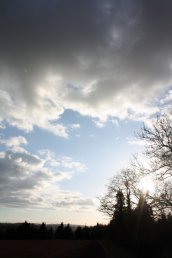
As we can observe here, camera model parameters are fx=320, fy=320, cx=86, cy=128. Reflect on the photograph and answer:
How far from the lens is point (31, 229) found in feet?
A: 281

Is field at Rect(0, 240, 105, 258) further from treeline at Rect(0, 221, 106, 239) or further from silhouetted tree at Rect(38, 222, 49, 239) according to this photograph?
silhouetted tree at Rect(38, 222, 49, 239)

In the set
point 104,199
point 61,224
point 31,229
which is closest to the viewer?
point 104,199

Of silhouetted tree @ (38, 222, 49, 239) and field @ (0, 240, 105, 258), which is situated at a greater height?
silhouetted tree @ (38, 222, 49, 239)

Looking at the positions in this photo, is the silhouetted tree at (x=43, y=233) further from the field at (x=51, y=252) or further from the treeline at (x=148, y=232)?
the treeline at (x=148, y=232)

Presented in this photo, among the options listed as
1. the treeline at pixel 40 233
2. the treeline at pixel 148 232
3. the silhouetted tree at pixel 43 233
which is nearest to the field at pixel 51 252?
the treeline at pixel 148 232

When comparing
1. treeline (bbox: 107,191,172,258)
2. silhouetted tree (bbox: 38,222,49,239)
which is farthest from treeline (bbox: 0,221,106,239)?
treeline (bbox: 107,191,172,258)

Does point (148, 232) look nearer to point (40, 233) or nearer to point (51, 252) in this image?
point (51, 252)

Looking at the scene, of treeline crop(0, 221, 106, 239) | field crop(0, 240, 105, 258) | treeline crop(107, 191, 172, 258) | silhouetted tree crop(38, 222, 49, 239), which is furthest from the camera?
silhouetted tree crop(38, 222, 49, 239)

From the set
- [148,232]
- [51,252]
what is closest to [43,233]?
[51,252]

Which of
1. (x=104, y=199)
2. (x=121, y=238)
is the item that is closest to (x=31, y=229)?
(x=104, y=199)

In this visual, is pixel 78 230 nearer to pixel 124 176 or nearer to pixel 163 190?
pixel 124 176

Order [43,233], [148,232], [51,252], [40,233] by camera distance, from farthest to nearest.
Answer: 1. [43,233]
2. [40,233]
3. [51,252]
4. [148,232]

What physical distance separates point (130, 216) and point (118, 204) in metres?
16.1

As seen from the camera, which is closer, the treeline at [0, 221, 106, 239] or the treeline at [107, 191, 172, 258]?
the treeline at [107, 191, 172, 258]
